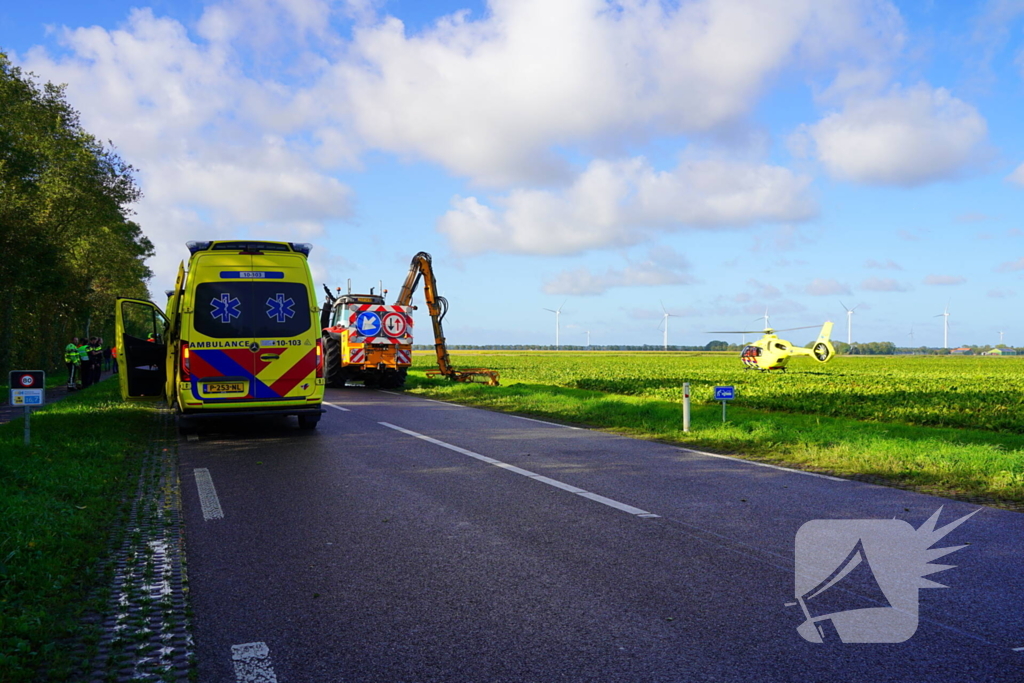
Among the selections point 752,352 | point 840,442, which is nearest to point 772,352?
point 752,352

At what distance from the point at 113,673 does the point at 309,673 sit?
90cm

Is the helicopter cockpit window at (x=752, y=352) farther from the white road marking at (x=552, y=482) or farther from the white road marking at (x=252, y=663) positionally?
the white road marking at (x=252, y=663)

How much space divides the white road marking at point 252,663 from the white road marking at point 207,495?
3.12 metres

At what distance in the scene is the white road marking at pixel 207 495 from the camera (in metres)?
6.92

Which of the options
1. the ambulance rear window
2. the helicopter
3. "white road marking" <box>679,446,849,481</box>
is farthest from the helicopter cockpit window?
the ambulance rear window

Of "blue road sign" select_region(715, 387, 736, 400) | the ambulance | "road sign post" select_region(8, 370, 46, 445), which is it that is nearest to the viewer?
"road sign post" select_region(8, 370, 46, 445)

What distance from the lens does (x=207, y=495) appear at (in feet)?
25.6

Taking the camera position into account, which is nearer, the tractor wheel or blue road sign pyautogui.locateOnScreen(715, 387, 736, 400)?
blue road sign pyautogui.locateOnScreen(715, 387, 736, 400)

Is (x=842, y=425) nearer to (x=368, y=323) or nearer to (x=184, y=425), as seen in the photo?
(x=184, y=425)

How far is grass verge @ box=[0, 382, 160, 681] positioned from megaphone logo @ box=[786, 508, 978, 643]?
3.88 m

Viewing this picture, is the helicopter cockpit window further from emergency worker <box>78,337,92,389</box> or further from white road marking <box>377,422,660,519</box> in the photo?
white road marking <box>377,422,660,519</box>

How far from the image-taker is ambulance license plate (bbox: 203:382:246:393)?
39.9 feet

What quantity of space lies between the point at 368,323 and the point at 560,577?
67.8ft

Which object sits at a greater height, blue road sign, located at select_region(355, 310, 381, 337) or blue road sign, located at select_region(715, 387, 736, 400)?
blue road sign, located at select_region(355, 310, 381, 337)
